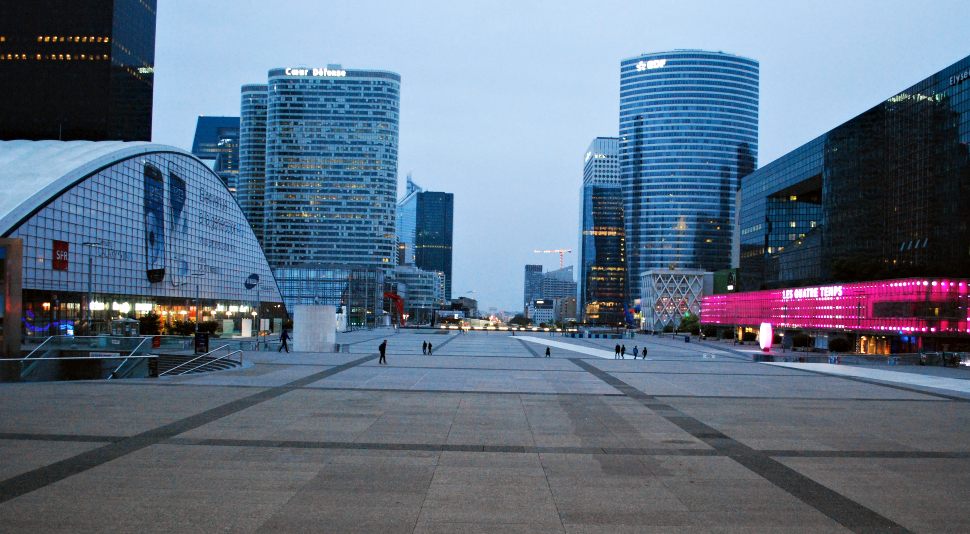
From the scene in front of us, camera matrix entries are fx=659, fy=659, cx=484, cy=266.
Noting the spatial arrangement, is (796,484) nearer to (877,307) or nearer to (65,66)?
(877,307)

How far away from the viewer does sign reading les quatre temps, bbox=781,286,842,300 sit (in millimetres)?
91812

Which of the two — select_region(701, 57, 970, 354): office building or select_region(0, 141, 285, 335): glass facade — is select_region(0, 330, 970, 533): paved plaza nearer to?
select_region(0, 141, 285, 335): glass facade

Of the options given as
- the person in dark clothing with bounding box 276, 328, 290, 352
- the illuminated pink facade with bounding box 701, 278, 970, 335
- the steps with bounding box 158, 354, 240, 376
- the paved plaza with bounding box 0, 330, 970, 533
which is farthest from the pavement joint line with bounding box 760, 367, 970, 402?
the illuminated pink facade with bounding box 701, 278, 970, 335

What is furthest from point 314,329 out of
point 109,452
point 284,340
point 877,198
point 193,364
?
point 877,198

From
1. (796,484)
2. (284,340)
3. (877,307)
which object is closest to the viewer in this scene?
(796,484)

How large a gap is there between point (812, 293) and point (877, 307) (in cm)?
1831

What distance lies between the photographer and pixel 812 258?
11312cm

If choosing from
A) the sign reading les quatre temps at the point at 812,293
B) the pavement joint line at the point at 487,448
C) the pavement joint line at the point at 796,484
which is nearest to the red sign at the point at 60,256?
the pavement joint line at the point at 487,448

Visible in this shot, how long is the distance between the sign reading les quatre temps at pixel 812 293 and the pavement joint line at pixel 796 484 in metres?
81.1

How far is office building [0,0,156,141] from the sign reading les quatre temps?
475 feet

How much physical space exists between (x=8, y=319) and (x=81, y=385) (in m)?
11.1

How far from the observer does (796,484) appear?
13.4m

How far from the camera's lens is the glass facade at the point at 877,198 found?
76.9 m

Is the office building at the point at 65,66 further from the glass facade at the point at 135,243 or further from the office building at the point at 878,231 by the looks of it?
the office building at the point at 878,231
